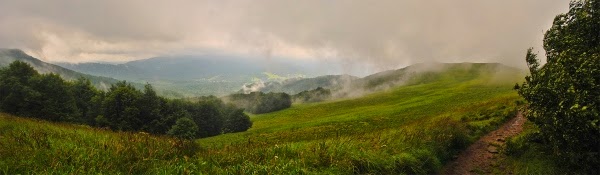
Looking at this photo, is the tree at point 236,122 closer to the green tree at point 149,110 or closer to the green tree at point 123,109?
the green tree at point 149,110

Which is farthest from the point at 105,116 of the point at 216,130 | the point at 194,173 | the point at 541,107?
the point at 541,107

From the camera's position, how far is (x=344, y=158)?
504 inches

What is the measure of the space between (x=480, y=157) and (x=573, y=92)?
6250 millimetres

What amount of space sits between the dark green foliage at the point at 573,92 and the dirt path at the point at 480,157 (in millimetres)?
2862

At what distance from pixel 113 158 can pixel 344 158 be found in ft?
26.2

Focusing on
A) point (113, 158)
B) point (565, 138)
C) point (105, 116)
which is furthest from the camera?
point (105, 116)

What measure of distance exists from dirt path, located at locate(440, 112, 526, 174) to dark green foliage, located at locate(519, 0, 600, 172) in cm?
286

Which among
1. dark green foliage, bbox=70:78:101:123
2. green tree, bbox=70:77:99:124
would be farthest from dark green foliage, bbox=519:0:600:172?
green tree, bbox=70:77:99:124

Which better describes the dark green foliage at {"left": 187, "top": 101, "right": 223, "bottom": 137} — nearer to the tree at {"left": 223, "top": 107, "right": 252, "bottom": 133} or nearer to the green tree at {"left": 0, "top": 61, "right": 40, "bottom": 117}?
the tree at {"left": 223, "top": 107, "right": 252, "bottom": 133}

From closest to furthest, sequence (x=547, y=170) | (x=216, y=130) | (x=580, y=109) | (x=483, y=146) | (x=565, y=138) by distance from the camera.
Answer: (x=580, y=109), (x=565, y=138), (x=547, y=170), (x=483, y=146), (x=216, y=130)

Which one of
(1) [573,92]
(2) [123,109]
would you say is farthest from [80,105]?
(1) [573,92]

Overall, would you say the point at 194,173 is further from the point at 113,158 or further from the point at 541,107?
the point at 541,107

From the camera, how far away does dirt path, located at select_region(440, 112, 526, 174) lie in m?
16.2

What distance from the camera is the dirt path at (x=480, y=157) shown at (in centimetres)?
1625
